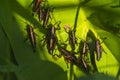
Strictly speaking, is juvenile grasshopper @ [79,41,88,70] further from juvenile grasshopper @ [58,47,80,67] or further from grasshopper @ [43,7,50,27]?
grasshopper @ [43,7,50,27]

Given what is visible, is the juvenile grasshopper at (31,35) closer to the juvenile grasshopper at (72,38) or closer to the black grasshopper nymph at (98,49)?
the juvenile grasshopper at (72,38)

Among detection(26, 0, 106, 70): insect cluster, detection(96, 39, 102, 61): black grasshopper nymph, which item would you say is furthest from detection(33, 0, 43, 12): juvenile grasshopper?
detection(96, 39, 102, 61): black grasshopper nymph

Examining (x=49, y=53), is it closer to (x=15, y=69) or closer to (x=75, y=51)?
(x=75, y=51)

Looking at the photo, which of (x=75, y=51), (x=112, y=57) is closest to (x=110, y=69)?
(x=112, y=57)

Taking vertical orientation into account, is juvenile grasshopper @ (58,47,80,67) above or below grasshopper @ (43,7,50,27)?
below

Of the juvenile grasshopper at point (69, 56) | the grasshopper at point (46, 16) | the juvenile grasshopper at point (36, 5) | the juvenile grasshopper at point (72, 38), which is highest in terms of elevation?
the juvenile grasshopper at point (36, 5)

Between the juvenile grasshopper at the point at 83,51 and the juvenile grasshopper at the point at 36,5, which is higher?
the juvenile grasshopper at the point at 36,5

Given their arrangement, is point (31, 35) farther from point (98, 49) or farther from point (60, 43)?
point (98, 49)

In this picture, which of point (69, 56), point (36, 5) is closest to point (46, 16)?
point (36, 5)

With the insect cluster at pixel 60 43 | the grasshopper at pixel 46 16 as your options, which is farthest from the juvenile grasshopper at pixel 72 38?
the grasshopper at pixel 46 16
